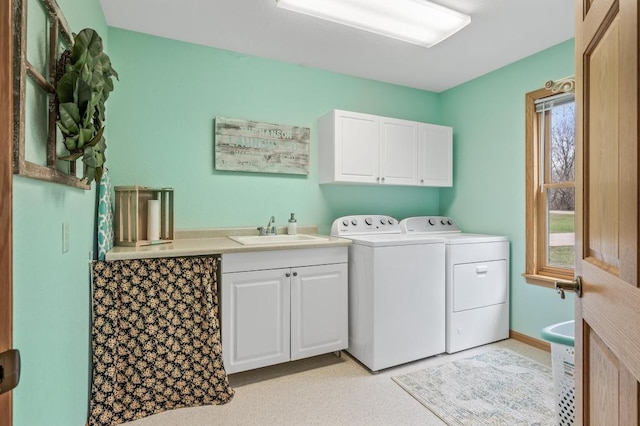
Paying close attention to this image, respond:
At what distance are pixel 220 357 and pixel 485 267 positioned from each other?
2260 mm

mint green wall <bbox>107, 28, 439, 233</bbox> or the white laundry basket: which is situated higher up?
mint green wall <bbox>107, 28, 439, 233</bbox>

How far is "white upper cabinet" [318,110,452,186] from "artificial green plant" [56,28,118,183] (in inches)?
74.3

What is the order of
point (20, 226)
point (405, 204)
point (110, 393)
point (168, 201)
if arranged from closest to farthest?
point (20, 226)
point (110, 393)
point (168, 201)
point (405, 204)

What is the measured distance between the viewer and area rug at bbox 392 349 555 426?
1.90 meters

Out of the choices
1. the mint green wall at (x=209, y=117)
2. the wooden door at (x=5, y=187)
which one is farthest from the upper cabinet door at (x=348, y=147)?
the wooden door at (x=5, y=187)

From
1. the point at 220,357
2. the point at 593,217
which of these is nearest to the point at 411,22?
the point at 593,217

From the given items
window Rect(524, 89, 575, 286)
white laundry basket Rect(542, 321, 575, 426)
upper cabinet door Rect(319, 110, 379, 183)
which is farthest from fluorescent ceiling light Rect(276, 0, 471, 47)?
white laundry basket Rect(542, 321, 575, 426)

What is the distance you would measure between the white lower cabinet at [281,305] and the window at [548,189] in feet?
5.61

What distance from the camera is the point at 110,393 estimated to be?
1818mm

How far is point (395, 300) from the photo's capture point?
2463mm

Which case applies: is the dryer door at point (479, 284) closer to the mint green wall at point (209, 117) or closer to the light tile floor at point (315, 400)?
the light tile floor at point (315, 400)

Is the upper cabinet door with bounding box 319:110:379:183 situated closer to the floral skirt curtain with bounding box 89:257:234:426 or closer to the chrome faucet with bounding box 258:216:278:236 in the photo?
the chrome faucet with bounding box 258:216:278:236

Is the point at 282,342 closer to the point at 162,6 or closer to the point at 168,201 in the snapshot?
the point at 168,201

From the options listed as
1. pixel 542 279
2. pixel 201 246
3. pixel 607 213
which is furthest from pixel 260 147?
pixel 542 279
